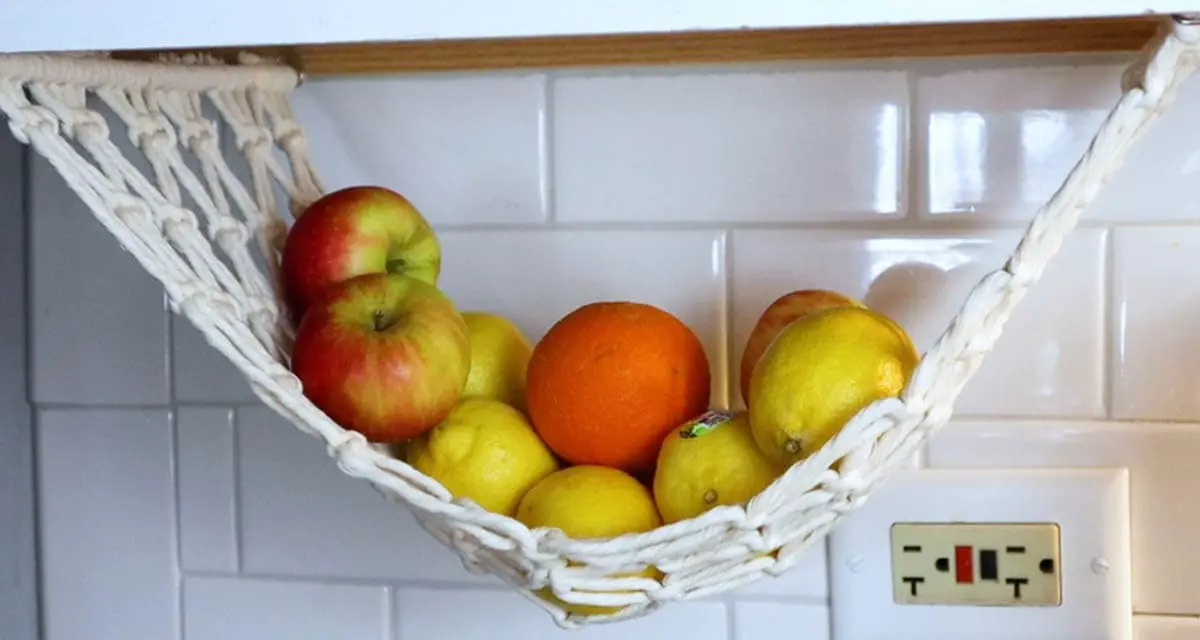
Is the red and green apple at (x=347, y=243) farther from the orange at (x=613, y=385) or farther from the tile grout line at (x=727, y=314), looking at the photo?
the tile grout line at (x=727, y=314)

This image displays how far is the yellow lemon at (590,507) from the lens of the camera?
1.57ft

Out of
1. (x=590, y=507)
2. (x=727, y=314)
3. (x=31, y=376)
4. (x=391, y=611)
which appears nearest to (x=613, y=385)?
(x=590, y=507)

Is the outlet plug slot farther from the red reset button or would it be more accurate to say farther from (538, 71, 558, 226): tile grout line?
(538, 71, 558, 226): tile grout line

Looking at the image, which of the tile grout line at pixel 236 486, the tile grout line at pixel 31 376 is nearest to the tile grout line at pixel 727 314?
the tile grout line at pixel 236 486

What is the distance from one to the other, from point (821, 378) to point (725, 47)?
0.72 ft

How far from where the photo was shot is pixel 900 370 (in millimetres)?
460

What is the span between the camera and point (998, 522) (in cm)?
62

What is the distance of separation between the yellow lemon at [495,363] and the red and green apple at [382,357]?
0.06 meters

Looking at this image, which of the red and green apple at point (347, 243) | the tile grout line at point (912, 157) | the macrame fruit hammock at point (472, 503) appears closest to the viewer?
the macrame fruit hammock at point (472, 503)

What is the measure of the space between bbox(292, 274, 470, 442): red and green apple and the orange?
1.7 inches

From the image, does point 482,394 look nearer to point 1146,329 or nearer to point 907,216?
point 907,216

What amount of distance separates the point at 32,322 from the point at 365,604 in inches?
11.2

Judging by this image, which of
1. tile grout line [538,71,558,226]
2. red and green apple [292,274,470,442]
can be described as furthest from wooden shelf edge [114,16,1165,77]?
red and green apple [292,274,470,442]

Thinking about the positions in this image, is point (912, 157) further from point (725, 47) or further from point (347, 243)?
point (347, 243)
